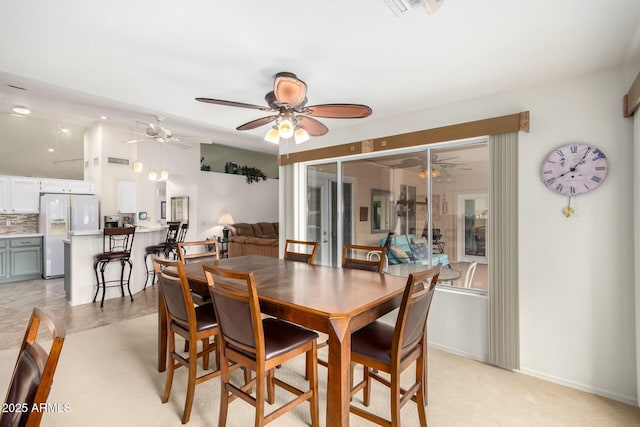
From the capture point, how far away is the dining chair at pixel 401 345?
1.64 m

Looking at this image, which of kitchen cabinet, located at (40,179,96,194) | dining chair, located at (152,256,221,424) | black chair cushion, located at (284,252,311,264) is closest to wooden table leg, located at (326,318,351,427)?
dining chair, located at (152,256,221,424)

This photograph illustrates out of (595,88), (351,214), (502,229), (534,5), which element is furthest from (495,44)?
(351,214)

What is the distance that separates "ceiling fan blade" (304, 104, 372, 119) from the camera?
87.8 inches

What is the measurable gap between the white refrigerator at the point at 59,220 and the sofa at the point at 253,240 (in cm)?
280

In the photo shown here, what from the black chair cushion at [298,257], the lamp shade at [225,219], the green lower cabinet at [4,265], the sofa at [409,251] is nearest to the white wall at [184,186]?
the lamp shade at [225,219]

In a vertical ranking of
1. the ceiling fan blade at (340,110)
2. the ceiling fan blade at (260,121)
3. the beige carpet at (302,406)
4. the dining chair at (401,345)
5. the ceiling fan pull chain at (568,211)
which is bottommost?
→ the beige carpet at (302,406)

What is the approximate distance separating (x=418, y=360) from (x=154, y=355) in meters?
2.46

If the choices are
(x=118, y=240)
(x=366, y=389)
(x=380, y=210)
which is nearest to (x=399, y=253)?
(x=380, y=210)

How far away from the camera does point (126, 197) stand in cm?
642

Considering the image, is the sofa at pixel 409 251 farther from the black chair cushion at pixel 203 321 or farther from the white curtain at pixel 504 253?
the black chair cushion at pixel 203 321

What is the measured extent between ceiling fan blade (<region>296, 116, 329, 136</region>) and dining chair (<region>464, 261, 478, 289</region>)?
2.01m

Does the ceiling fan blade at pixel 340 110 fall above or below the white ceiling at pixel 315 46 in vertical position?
below

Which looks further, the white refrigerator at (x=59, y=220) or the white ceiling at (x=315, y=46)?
the white refrigerator at (x=59, y=220)

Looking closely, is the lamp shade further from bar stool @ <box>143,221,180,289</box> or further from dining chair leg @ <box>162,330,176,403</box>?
dining chair leg @ <box>162,330,176,403</box>
